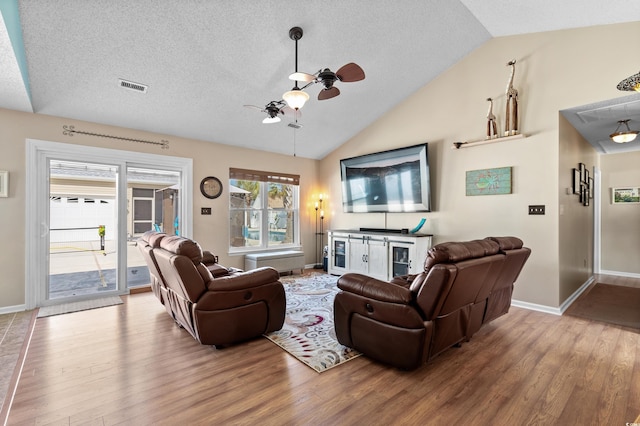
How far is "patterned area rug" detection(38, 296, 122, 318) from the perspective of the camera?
3814mm

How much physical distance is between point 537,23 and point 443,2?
1268 mm

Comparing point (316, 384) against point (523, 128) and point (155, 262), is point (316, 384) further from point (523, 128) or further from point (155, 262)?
point (523, 128)

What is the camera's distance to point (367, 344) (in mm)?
2508

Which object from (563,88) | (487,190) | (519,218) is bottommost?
(519,218)

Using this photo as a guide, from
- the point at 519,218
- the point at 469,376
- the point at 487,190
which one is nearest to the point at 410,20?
the point at 487,190

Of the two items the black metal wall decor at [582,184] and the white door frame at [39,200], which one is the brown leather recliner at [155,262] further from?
the black metal wall decor at [582,184]

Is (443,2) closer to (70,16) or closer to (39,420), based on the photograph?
(70,16)

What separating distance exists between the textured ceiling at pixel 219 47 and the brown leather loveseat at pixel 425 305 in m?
2.85

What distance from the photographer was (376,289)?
7.95 feet

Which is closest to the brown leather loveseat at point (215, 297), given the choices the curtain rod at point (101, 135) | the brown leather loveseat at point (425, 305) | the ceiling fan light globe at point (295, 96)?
the brown leather loveseat at point (425, 305)

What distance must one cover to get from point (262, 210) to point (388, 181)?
2720 mm

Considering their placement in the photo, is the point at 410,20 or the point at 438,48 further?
the point at 438,48

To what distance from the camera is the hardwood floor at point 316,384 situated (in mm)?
1861

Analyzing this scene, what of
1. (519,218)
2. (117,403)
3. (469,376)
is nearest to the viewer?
(117,403)
